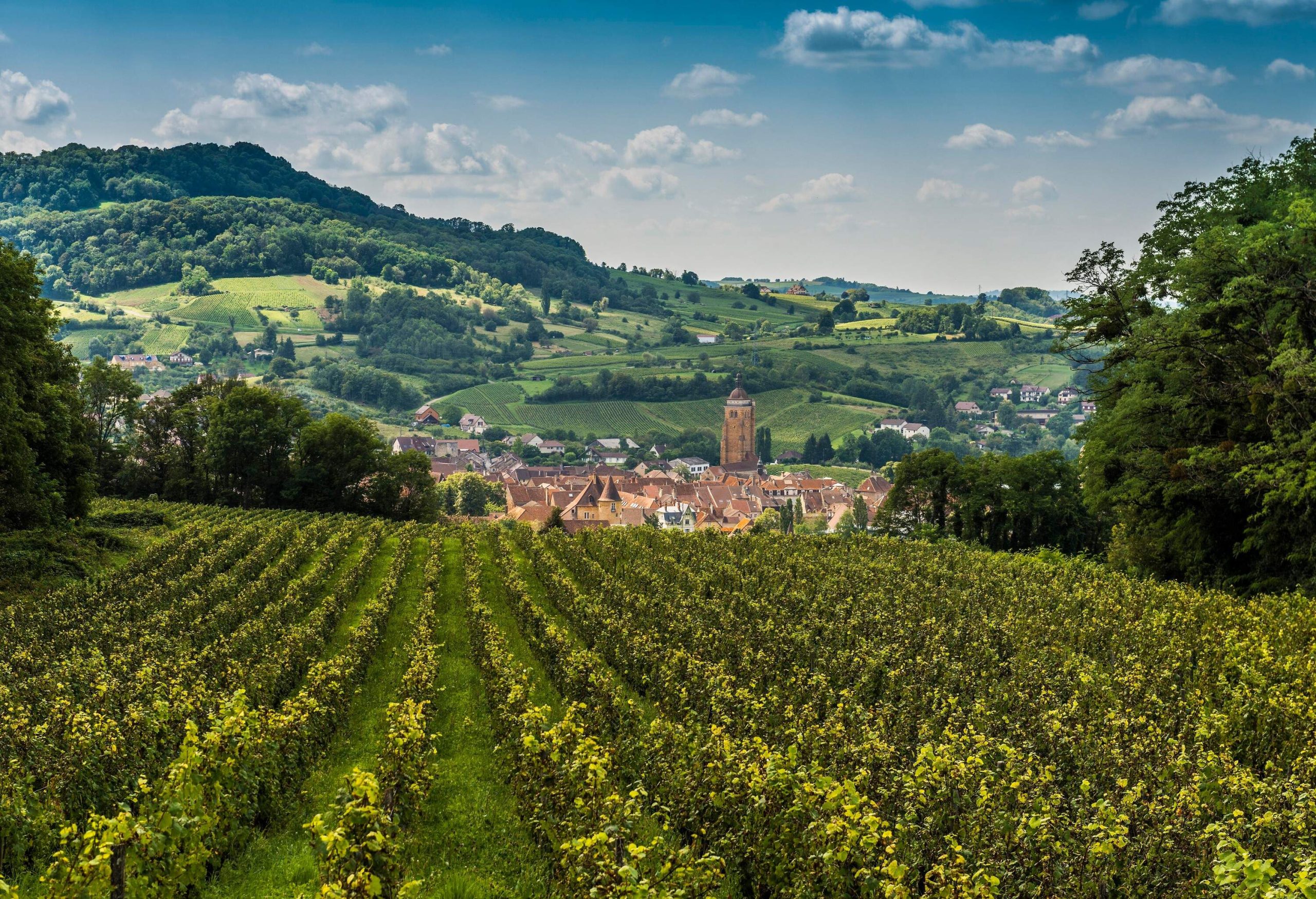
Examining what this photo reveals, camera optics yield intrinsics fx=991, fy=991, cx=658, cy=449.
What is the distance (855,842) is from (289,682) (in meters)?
11.8

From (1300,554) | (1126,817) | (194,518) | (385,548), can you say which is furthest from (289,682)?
(194,518)

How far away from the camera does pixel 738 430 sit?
195 m

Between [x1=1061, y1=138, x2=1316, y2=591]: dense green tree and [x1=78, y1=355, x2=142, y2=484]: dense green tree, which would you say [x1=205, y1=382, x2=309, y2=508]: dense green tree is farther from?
[x1=1061, y1=138, x2=1316, y2=591]: dense green tree

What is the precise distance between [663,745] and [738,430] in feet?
604

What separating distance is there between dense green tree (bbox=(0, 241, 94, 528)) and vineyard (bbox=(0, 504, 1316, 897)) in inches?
227

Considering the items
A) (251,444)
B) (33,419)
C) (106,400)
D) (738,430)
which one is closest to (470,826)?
(33,419)

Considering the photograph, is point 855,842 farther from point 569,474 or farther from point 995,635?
point 569,474

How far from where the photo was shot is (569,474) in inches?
6211

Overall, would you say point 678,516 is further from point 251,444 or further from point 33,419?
point 33,419

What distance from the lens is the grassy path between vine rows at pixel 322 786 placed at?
33.0 feet

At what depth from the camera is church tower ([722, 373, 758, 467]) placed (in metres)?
194

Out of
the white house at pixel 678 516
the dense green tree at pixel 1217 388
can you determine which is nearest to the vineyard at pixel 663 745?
the dense green tree at pixel 1217 388

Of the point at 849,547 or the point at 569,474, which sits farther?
the point at 569,474

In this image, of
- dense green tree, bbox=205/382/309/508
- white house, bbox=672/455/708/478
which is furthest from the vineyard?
white house, bbox=672/455/708/478
